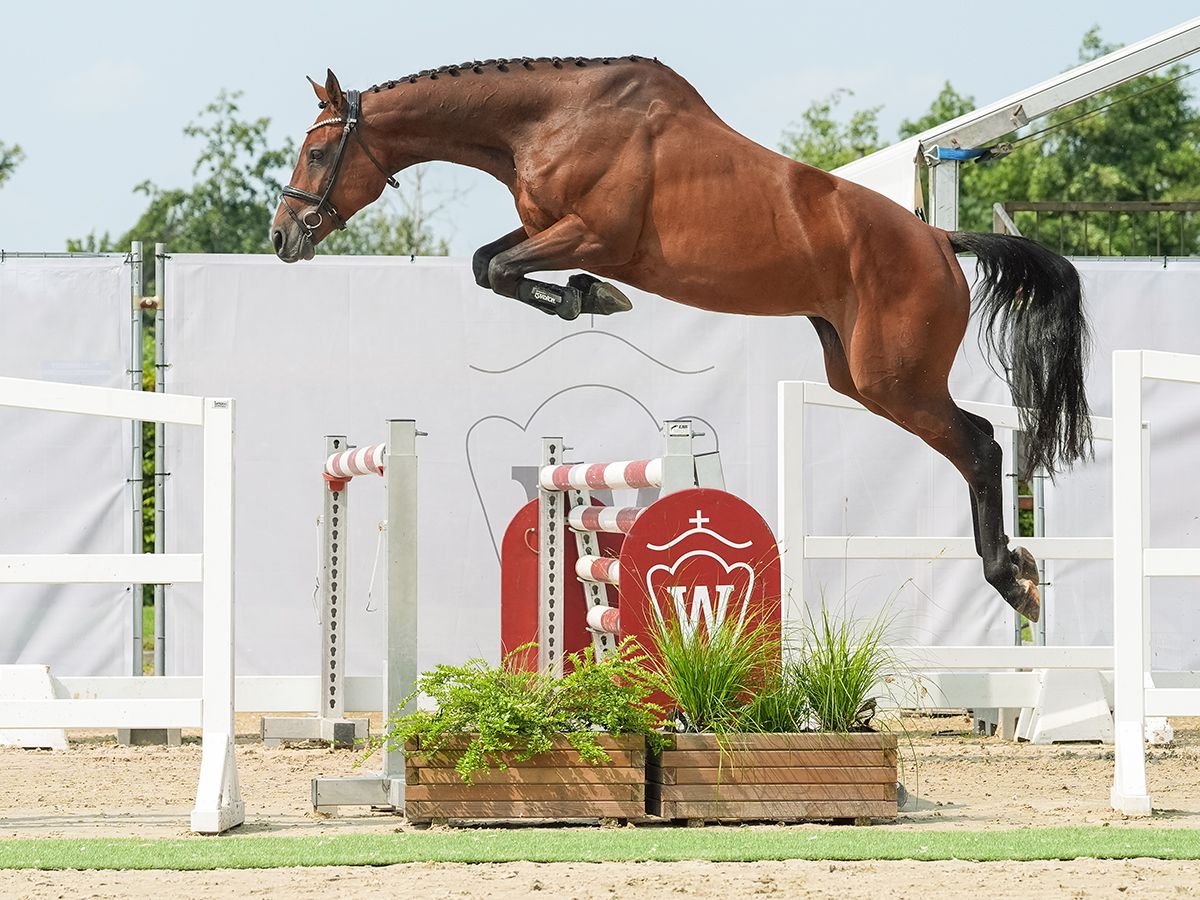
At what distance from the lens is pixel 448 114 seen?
4.06 meters

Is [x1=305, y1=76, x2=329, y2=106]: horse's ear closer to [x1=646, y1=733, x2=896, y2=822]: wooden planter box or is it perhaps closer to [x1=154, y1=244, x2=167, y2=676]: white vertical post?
[x1=646, y1=733, x2=896, y2=822]: wooden planter box

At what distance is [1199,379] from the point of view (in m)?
4.96

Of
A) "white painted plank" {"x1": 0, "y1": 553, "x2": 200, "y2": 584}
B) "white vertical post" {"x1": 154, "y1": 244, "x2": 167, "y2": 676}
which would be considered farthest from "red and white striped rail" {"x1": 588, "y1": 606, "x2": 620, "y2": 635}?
"white vertical post" {"x1": 154, "y1": 244, "x2": 167, "y2": 676}

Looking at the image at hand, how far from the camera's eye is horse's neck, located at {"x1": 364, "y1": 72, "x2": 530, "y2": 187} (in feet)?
13.3

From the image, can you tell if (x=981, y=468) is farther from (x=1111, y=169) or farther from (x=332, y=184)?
(x=1111, y=169)

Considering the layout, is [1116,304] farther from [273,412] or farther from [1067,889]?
[1067,889]

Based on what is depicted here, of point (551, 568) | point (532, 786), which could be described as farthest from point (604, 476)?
point (532, 786)

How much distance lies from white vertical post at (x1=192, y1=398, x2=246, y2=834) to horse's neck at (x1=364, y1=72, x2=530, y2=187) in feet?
3.70

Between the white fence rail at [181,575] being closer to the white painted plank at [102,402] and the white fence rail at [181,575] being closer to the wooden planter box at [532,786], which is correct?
the white painted plank at [102,402]

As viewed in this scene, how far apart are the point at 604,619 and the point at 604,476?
51 centimetres

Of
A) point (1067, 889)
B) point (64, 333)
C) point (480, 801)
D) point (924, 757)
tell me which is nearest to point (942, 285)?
point (1067, 889)

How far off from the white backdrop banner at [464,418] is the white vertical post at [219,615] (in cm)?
294

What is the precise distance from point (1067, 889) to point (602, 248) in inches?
70.4

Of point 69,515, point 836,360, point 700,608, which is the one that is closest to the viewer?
point 836,360
